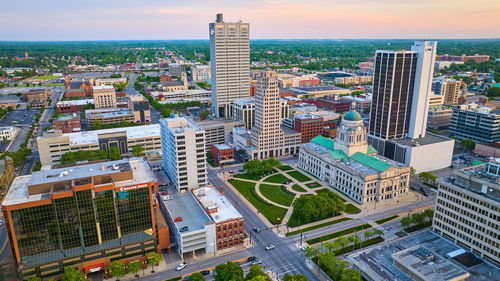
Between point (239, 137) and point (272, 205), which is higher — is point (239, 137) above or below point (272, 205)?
→ above

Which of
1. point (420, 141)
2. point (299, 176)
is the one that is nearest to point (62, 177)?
point (299, 176)

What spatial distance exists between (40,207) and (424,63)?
169308 mm

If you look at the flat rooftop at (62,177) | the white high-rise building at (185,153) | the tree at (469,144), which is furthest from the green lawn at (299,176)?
the tree at (469,144)

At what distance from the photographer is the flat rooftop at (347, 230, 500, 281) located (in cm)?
8756

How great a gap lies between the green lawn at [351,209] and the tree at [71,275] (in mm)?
92535

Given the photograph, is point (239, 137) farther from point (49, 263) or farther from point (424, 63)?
point (49, 263)

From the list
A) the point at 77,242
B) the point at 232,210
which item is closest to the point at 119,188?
the point at 77,242

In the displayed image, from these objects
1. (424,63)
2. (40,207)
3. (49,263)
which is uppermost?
(424,63)

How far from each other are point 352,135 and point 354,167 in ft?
54.2

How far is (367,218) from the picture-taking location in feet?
414

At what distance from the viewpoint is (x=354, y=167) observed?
14388 centimetres

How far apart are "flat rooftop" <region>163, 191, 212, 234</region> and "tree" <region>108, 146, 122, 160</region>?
56.5 metres

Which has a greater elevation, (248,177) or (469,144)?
(469,144)

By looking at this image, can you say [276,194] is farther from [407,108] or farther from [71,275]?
[407,108]
